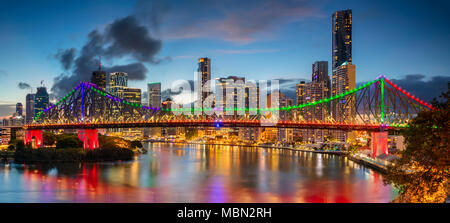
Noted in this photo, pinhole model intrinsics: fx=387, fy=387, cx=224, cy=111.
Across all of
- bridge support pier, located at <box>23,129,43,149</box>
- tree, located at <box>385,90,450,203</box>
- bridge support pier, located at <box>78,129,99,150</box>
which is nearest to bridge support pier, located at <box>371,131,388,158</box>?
tree, located at <box>385,90,450,203</box>

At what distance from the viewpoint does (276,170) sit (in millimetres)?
43125

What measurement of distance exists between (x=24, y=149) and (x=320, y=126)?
36877mm

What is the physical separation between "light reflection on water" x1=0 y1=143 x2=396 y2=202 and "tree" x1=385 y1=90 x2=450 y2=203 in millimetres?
12969

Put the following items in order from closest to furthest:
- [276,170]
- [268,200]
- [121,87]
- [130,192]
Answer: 1. [268,200]
2. [130,192]
3. [276,170]
4. [121,87]

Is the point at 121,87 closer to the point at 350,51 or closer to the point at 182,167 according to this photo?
the point at 350,51

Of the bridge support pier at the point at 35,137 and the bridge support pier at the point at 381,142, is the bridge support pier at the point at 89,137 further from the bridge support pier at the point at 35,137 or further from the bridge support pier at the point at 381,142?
the bridge support pier at the point at 381,142

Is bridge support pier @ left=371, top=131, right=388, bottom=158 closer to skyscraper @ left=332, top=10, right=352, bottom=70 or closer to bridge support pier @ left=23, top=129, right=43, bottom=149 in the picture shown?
bridge support pier @ left=23, top=129, right=43, bottom=149

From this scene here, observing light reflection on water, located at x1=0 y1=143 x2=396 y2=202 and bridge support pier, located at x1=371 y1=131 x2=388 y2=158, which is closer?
light reflection on water, located at x1=0 y1=143 x2=396 y2=202

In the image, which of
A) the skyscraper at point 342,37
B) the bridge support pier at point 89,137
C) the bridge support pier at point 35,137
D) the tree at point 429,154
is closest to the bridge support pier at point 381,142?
the tree at point 429,154

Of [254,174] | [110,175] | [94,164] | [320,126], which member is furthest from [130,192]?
[320,126]

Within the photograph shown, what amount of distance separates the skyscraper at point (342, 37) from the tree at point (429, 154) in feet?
592

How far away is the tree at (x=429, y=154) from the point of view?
12.1 metres

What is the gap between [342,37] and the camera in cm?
19100

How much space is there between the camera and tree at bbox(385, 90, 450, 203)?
1209 cm
